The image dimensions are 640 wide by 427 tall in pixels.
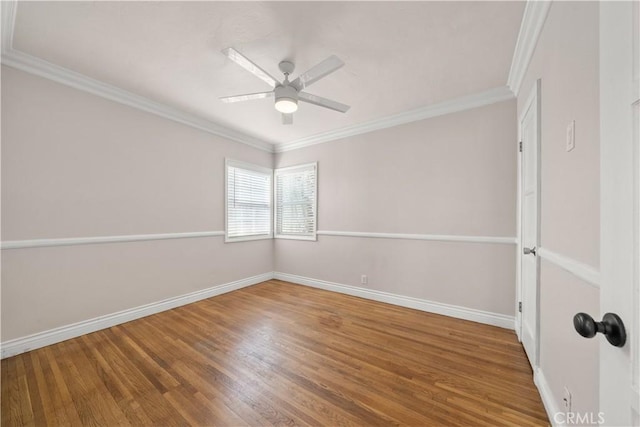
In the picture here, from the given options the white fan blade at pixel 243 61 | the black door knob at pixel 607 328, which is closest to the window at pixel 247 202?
the white fan blade at pixel 243 61

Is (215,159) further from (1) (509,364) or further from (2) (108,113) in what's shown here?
(1) (509,364)

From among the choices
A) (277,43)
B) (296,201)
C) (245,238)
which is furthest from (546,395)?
(245,238)

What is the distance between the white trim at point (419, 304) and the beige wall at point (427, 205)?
0.07 meters

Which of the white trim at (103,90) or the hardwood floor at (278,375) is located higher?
the white trim at (103,90)

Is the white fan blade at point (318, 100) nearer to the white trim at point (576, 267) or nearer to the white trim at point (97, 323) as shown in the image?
the white trim at point (576, 267)

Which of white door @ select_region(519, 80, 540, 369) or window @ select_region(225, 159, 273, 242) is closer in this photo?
white door @ select_region(519, 80, 540, 369)

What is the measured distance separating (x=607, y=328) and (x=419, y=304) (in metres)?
2.72

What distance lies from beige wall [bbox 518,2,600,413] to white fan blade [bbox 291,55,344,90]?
124 cm

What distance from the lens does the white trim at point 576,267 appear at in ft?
3.05

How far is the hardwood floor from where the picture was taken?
4.79ft

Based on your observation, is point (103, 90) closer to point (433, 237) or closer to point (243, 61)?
point (243, 61)

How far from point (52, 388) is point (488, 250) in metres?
3.91

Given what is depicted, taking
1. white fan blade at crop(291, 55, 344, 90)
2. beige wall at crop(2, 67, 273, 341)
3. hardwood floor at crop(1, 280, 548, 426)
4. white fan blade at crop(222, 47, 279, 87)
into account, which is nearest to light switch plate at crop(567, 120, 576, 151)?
white fan blade at crop(291, 55, 344, 90)

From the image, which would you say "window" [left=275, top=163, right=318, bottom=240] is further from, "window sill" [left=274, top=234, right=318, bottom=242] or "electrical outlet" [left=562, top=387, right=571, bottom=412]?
"electrical outlet" [left=562, top=387, right=571, bottom=412]
